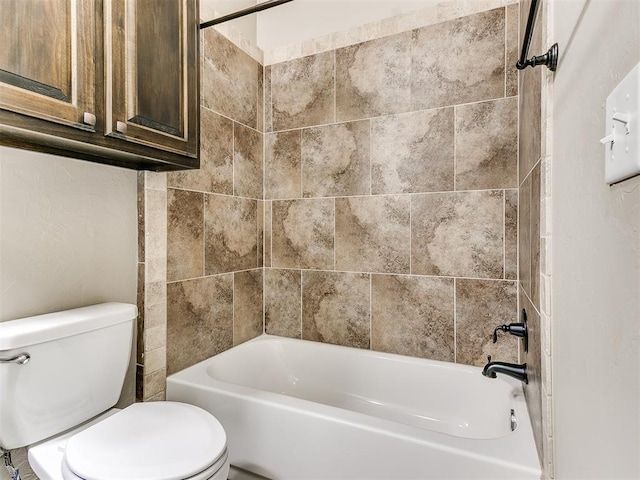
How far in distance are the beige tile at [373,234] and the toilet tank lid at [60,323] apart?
114 cm

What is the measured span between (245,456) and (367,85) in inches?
75.0

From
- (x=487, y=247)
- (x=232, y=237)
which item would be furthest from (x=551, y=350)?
(x=232, y=237)

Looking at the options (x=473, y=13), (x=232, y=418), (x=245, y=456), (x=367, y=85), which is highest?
(x=473, y=13)

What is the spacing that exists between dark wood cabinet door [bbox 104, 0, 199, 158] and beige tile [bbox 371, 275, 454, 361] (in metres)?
1.22

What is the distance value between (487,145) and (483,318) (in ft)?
2.80

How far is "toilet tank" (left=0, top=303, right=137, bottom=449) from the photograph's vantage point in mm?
1053

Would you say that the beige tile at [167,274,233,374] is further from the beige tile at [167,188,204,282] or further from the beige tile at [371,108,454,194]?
the beige tile at [371,108,454,194]

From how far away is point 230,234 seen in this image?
2.02m

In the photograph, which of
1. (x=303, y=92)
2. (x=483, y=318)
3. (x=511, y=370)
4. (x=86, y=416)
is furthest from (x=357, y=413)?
(x=303, y=92)

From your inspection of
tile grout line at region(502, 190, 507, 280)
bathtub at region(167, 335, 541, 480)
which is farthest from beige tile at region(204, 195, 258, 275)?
tile grout line at region(502, 190, 507, 280)

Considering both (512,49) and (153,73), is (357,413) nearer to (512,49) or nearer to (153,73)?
(153,73)

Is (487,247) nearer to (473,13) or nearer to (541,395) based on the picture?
(541,395)

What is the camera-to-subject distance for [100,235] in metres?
1.44

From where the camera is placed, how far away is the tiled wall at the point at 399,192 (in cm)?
172
